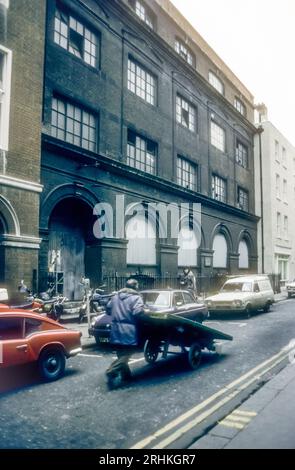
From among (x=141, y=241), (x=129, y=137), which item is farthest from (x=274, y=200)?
(x=129, y=137)

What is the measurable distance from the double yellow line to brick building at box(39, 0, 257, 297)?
8.94 meters

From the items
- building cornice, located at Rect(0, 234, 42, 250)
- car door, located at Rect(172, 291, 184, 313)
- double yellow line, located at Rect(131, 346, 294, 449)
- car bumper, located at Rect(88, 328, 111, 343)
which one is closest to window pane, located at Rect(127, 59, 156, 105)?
building cornice, located at Rect(0, 234, 42, 250)

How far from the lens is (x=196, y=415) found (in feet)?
17.7

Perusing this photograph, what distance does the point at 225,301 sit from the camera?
1594 cm

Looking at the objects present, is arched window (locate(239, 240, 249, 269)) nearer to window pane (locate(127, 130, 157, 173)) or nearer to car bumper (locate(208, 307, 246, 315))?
window pane (locate(127, 130, 157, 173))

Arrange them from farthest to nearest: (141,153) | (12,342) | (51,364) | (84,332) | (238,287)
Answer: (141,153), (238,287), (84,332), (51,364), (12,342)

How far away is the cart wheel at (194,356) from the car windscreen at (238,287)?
367 inches

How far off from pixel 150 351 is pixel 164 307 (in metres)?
2.51

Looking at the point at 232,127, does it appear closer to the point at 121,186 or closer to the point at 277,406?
the point at 121,186

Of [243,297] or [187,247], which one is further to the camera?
[187,247]

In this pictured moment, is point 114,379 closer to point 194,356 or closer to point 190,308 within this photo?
point 194,356

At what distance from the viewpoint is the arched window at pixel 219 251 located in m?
27.5

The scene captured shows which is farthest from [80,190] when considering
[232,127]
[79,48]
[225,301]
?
[232,127]

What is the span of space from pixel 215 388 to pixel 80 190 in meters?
11.2
